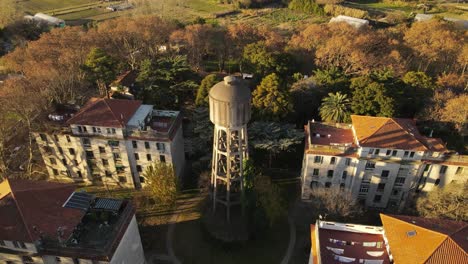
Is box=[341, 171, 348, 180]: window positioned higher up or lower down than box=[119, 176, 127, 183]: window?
higher up

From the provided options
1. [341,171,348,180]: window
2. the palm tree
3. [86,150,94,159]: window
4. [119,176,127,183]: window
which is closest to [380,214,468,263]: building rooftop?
[341,171,348,180]: window

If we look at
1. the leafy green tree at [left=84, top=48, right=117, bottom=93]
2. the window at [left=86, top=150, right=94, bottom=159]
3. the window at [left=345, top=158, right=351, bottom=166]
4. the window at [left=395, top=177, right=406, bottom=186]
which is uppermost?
the leafy green tree at [left=84, top=48, right=117, bottom=93]

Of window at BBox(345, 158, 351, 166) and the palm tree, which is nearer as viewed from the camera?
window at BBox(345, 158, 351, 166)

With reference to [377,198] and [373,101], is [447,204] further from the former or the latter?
[373,101]

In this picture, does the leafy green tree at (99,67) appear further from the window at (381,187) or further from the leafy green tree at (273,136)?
the window at (381,187)

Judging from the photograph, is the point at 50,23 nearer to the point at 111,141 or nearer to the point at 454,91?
the point at 111,141

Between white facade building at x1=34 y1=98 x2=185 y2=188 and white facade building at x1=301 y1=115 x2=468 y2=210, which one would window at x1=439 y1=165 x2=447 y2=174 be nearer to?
white facade building at x1=301 y1=115 x2=468 y2=210

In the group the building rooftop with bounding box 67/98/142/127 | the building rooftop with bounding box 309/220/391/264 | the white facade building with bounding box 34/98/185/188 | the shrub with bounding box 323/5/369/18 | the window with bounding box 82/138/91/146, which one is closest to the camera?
the building rooftop with bounding box 309/220/391/264

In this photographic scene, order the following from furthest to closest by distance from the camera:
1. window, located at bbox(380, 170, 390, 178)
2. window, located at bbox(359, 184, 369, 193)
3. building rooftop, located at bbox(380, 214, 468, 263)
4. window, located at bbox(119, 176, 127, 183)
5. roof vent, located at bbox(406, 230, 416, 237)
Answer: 1. window, located at bbox(119, 176, 127, 183)
2. window, located at bbox(359, 184, 369, 193)
3. window, located at bbox(380, 170, 390, 178)
4. roof vent, located at bbox(406, 230, 416, 237)
5. building rooftop, located at bbox(380, 214, 468, 263)
